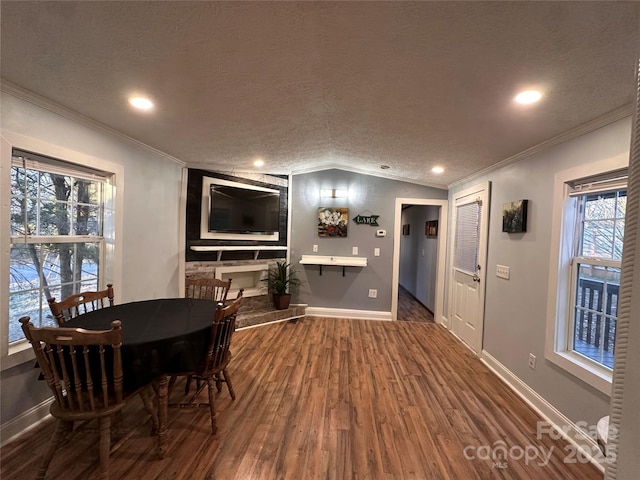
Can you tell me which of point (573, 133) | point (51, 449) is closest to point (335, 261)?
point (573, 133)

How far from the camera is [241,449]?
164 cm

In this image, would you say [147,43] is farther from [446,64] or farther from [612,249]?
[612,249]

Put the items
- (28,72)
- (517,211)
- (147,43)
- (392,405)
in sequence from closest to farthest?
(147,43)
(28,72)
(392,405)
(517,211)

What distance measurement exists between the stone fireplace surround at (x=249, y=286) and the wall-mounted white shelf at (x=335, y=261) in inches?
23.4

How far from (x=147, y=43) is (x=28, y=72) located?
2.78ft

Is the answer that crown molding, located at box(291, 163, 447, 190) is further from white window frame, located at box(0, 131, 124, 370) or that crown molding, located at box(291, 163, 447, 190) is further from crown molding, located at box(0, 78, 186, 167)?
white window frame, located at box(0, 131, 124, 370)

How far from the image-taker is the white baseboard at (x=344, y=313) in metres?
4.30

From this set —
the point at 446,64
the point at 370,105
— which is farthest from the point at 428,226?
the point at 446,64

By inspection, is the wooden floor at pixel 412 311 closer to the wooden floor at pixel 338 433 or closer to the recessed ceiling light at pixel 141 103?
the wooden floor at pixel 338 433

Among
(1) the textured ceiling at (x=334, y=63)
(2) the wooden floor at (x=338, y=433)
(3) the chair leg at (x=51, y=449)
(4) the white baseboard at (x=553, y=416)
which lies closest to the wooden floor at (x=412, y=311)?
(2) the wooden floor at (x=338, y=433)

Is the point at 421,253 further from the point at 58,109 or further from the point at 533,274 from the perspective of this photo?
the point at 58,109

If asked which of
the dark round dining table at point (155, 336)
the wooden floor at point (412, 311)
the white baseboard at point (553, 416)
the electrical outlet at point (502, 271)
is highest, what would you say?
the electrical outlet at point (502, 271)

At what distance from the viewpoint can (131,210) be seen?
8.45 ft

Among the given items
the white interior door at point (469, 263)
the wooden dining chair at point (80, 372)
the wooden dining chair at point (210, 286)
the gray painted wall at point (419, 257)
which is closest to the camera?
the wooden dining chair at point (80, 372)
